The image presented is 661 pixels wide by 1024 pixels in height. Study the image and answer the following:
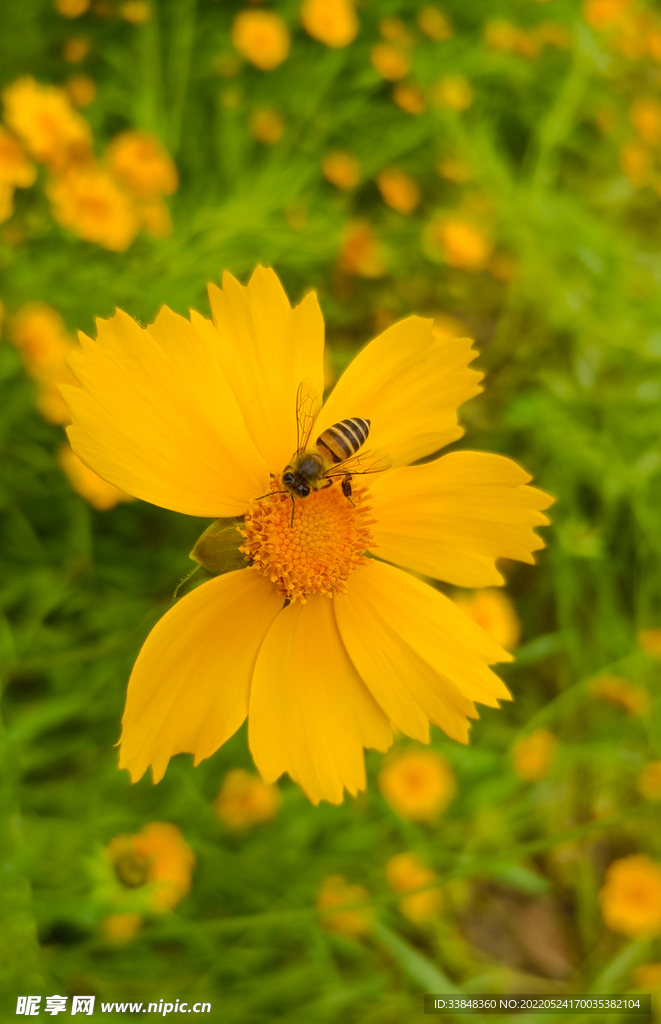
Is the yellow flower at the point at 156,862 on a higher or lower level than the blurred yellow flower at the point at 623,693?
lower

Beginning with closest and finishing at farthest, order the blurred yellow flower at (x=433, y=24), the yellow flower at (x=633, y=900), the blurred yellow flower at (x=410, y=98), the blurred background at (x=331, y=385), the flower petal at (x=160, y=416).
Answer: the flower petal at (x=160, y=416) < the blurred background at (x=331, y=385) < the yellow flower at (x=633, y=900) < the blurred yellow flower at (x=410, y=98) < the blurred yellow flower at (x=433, y=24)

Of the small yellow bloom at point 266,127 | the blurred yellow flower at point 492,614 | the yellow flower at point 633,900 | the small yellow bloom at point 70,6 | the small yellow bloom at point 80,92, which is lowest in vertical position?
the yellow flower at point 633,900

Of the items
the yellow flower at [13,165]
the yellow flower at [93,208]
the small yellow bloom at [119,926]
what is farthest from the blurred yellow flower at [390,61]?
the small yellow bloom at [119,926]

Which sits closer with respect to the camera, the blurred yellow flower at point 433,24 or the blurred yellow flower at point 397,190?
the blurred yellow flower at point 397,190

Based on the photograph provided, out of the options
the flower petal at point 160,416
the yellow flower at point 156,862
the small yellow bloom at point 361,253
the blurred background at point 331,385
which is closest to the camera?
the flower petal at point 160,416

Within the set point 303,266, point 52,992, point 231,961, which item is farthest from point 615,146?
point 52,992

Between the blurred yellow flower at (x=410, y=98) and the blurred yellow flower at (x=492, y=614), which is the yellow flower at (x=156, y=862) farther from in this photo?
the blurred yellow flower at (x=410, y=98)
